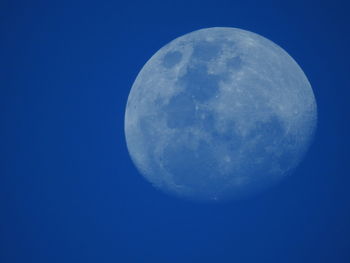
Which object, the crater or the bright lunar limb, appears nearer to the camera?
the bright lunar limb

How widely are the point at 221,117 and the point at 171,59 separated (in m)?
1.73

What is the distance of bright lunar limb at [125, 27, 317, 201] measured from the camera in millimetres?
5789

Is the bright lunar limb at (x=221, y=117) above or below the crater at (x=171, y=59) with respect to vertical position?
below

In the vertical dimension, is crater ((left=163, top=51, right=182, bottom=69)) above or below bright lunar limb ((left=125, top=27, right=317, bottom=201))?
above

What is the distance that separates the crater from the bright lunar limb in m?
0.03

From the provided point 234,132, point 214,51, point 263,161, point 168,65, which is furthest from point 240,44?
point 263,161

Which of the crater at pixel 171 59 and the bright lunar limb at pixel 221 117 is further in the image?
the crater at pixel 171 59

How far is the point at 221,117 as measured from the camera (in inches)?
228

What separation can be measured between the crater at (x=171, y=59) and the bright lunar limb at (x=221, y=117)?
0.03 meters

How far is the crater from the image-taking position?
21.2 ft

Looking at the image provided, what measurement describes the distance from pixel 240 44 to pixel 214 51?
0.64 meters

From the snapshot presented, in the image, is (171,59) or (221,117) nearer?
(221,117)

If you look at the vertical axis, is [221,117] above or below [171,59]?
below

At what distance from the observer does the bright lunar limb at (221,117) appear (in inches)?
228
